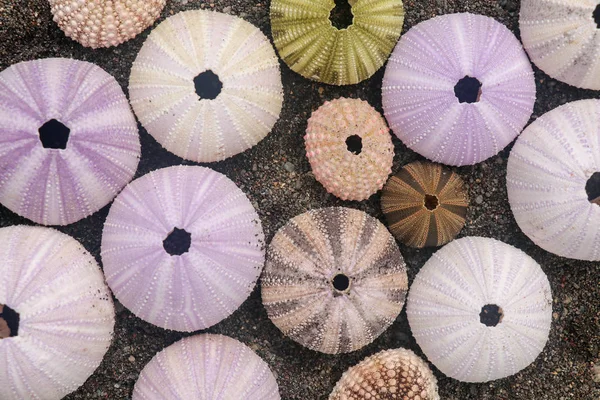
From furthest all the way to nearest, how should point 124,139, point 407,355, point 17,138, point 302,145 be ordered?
point 302,145, point 407,355, point 124,139, point 17,138

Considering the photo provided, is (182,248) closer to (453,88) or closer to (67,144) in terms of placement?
(67,144)

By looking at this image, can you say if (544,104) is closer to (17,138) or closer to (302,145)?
(302,145)

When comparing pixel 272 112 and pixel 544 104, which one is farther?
pixel 544 104

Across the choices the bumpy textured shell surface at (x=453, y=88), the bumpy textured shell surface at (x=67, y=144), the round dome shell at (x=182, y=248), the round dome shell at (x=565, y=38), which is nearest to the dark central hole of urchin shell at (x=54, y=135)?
the bumpy textured shell surface at (x=67, y=144)

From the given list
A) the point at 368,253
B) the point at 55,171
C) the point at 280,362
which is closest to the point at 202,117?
the point at 55,171

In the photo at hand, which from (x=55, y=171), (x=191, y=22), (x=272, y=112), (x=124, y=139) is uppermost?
(x=191, y=22)

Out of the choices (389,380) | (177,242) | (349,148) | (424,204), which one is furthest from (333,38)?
(389,380)
